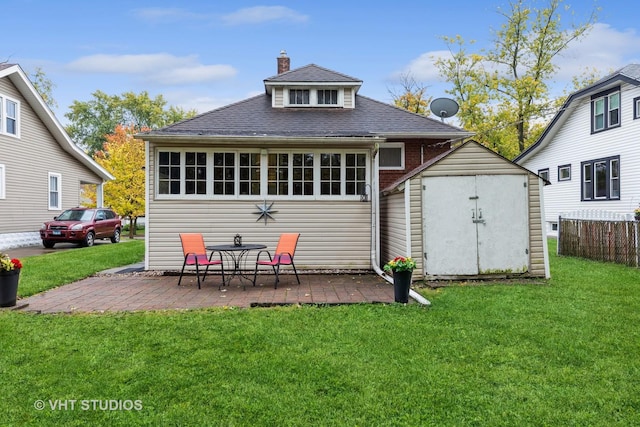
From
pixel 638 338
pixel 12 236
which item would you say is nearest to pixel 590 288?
pixel 638 338

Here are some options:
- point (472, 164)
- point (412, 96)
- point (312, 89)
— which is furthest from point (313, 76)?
point (412, 96)

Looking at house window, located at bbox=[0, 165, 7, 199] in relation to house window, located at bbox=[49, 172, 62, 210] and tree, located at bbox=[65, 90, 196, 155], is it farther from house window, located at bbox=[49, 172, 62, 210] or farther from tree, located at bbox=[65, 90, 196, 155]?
tree, located at bbox=[65, 90, 196, 155]

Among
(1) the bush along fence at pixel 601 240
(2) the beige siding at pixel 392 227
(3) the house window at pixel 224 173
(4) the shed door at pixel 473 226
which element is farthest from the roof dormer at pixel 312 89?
(1) the bush along fence at pixel 601 240

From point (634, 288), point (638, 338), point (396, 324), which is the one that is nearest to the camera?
point (638, 338)

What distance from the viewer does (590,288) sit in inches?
295

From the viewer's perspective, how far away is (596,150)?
17.0m

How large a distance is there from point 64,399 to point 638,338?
17.7 ft

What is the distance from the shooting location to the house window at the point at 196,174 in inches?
380

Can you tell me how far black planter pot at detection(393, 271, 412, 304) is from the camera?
6.14 m

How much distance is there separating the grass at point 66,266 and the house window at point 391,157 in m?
7.24

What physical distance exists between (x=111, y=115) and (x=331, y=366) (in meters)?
54.1

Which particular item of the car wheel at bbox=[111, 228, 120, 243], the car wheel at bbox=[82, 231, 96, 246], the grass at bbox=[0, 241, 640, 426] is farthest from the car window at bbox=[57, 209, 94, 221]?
the grass at bbox=[0, 241, 640, 426]

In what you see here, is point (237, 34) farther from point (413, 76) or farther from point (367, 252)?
point (413, 76)

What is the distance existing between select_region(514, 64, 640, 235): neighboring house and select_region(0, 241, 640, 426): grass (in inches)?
469
